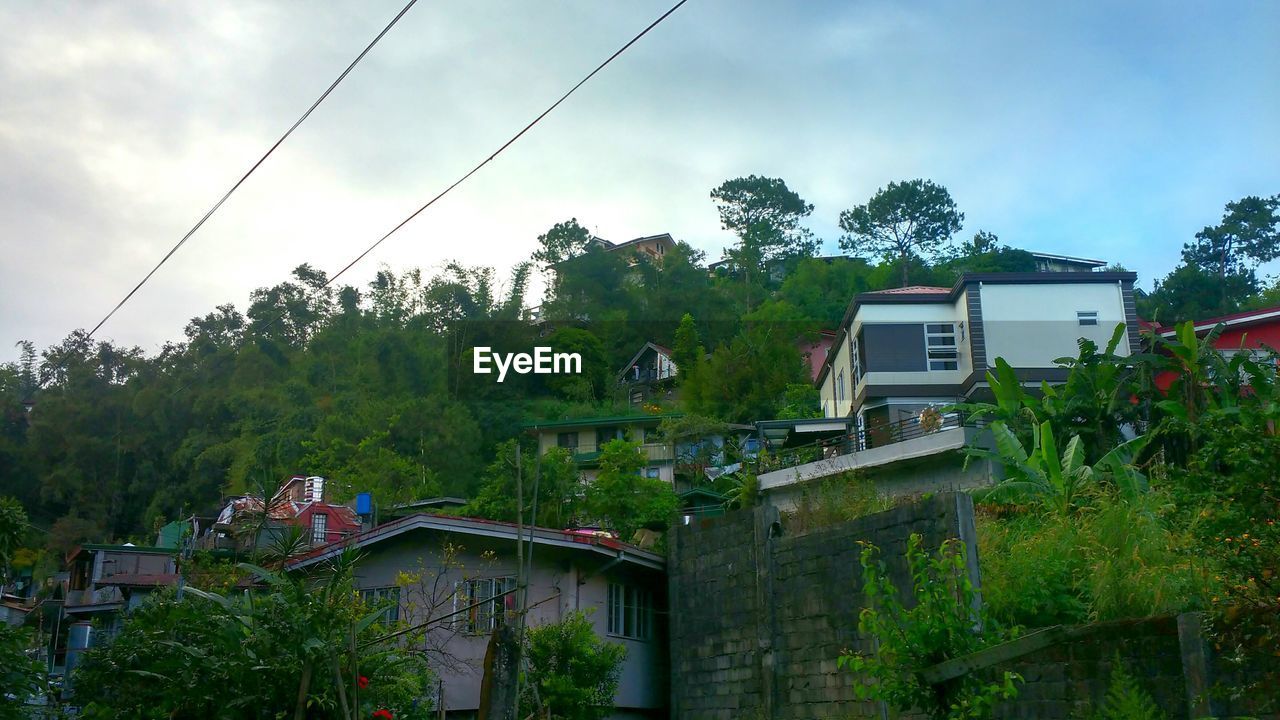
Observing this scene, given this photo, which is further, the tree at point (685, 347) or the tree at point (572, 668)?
the tree at point (685, 347)

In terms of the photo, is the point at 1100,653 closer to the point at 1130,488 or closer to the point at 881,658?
the point at 881,658

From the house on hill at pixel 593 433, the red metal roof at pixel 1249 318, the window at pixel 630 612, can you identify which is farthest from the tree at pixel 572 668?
the house on hill at pixel 593 433

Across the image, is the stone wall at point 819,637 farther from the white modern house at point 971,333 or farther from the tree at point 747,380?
the tree at point 747,380

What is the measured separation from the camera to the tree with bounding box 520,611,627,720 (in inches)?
686

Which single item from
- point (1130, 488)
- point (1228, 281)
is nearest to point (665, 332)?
point (1228, 281)

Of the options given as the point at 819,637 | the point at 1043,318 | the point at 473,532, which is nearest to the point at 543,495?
the point at 473,532

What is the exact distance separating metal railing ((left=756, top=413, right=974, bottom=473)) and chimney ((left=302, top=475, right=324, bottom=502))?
59.7 feet

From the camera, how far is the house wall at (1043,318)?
30.4 meters

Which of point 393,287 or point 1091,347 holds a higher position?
point 393,287

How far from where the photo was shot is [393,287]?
211ft

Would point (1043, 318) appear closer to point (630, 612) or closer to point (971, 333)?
point (971, 333)

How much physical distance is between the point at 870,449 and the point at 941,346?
8.13 metres

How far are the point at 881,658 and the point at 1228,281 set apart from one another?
56.2m

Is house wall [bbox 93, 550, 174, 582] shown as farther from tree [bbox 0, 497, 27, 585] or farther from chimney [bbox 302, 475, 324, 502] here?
tree [bbox 0, 497, 27, 585]
